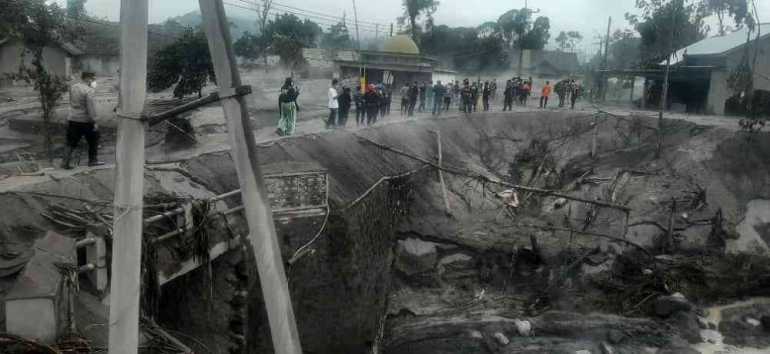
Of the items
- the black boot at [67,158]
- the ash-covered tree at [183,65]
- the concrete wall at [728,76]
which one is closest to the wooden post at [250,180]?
the black boot at [67,158]

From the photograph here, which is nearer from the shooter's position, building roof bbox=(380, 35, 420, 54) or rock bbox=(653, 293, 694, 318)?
rock bbox=(653, 293, 694, 318)

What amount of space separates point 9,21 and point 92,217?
6515 mm

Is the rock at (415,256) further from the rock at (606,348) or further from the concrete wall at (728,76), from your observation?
the concrete wall at (728,76)

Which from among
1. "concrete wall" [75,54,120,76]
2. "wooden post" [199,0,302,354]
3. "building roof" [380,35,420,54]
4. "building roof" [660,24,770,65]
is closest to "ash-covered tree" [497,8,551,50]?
"building roof" [380,35,420,54]

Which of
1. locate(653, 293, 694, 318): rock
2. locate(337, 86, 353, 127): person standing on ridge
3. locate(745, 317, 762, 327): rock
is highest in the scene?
locate(337, 86, 353, 127): person standing on ridge

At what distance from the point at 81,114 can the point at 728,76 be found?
2371 cm

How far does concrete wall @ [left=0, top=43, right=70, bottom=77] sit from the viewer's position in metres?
21.7

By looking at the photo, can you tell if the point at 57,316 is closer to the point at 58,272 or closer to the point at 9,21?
the point at 58,272

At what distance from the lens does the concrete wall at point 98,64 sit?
26.6 meters

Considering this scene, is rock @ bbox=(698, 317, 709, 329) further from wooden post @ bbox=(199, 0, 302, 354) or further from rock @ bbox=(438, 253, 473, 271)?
wooden post @ bbox=(199, 0, 302, 354)

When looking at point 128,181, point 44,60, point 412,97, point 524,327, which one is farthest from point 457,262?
point 44,60

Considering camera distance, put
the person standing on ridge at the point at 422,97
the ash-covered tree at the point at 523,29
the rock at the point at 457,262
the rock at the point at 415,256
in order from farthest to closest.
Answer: the ash-covered tree at the point at 523,29
the person standing on ridge at the point at 422,97
the rock at the point at 457,262
the rock at the point at 415,256

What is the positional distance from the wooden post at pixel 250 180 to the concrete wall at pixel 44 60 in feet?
68.4

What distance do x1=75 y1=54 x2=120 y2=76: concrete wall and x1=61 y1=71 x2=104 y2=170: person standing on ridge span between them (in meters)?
19.6
